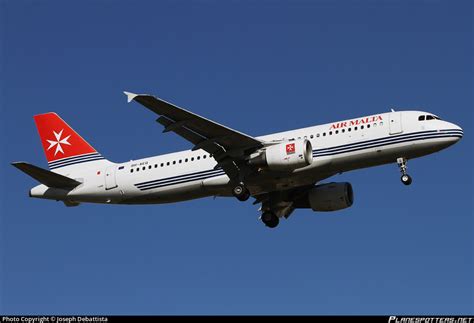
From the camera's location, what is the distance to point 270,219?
4472 centimetres

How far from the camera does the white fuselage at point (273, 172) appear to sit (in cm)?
3928

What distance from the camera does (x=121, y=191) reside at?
142 feet

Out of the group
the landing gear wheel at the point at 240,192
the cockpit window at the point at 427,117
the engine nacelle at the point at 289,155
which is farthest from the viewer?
the landing gear wheel at the point at 240,192

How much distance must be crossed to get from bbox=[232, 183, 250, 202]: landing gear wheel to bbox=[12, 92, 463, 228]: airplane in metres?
0.05

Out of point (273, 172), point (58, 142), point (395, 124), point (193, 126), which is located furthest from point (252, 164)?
point (58, 142)

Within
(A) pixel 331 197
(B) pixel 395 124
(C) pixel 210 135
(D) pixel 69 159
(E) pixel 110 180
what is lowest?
(A) pixel 331 197

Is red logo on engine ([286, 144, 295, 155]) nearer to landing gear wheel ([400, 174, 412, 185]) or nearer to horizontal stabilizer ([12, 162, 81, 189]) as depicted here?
landing gear wheel ([400, 174, 412, 185])

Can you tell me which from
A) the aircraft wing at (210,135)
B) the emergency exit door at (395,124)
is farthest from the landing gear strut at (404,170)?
the aircraft wing at (210,135)

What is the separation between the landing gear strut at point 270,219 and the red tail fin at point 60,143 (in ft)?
30.1

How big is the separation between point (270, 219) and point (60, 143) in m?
12.1

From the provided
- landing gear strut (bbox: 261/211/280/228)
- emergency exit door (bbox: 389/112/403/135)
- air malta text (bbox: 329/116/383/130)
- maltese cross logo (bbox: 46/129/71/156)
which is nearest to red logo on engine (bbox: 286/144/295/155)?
air malta text (bbox: 329/116/383/130)

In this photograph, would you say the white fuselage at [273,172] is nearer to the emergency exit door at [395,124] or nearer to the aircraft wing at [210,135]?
the emergency exit door at [395,124]

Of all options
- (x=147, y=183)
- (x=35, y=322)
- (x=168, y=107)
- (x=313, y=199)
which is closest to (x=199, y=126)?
(x=168, y=107)

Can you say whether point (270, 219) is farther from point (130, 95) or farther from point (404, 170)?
point (130, 95)
